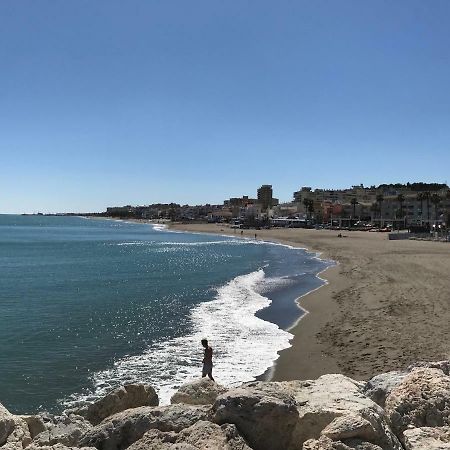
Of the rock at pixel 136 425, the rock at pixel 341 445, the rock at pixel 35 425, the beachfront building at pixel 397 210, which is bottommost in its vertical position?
the rock at pixel 35 425

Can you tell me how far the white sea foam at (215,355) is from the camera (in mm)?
14352

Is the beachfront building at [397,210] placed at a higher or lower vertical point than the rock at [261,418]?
higher

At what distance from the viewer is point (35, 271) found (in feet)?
142

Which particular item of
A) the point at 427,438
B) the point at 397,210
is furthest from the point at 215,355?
the point at 397,210

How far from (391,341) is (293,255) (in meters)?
40.4

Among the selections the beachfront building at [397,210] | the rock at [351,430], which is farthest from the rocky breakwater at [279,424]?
the beachfront building at [397,210]

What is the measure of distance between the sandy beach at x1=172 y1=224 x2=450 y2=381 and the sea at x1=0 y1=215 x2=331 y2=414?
0.99m

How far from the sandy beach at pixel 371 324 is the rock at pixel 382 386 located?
6.35 m

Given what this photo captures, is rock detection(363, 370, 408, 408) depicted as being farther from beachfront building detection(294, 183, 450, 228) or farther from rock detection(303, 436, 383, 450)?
beachfront building detection(294, 183, 450, 228)

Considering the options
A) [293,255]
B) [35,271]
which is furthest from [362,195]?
[35,271]

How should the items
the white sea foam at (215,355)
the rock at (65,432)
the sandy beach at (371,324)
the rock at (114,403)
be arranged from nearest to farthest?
the rock at (65,432) → the rock at (114,403) → the white sea foam at (215,355) → the sandy beach at (371,324)

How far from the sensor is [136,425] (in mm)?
6109

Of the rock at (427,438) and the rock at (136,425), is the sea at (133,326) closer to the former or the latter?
the rock at (136,425)

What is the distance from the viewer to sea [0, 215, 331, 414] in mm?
14602
